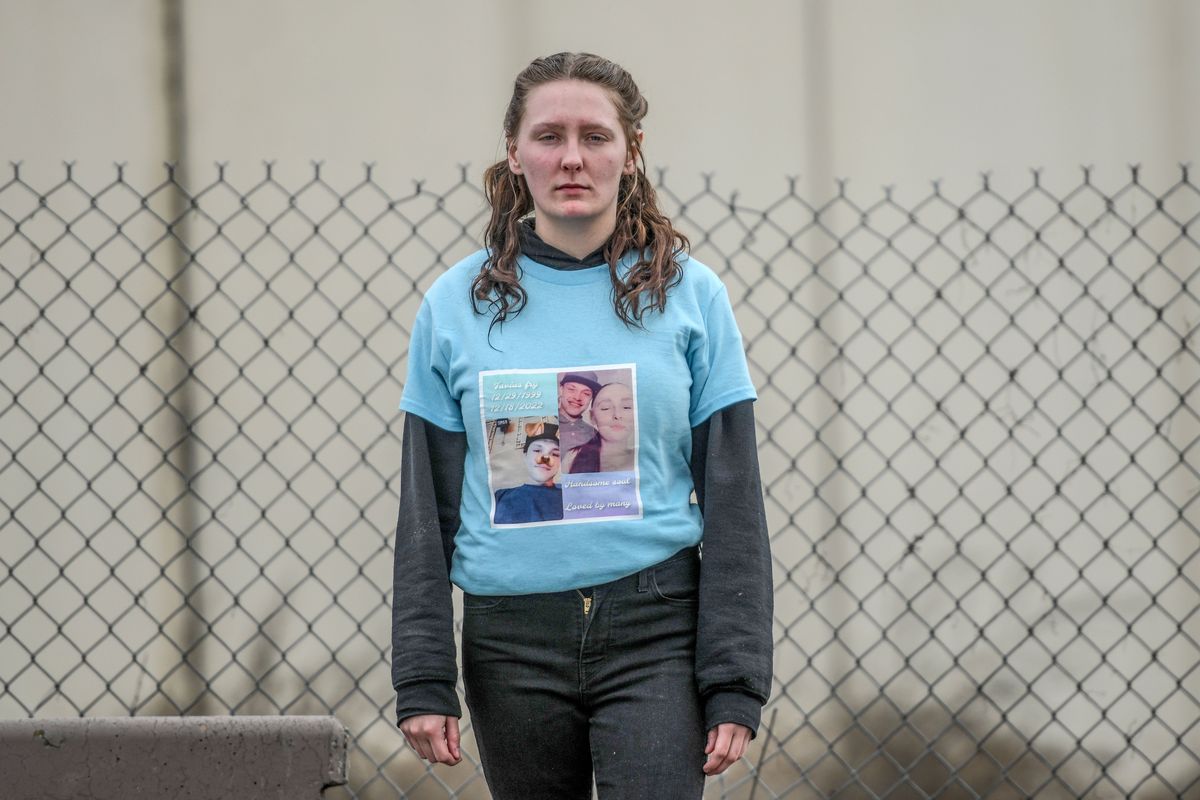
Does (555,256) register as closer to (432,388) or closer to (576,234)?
(576,234)

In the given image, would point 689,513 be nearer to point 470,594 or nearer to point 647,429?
point 647,429

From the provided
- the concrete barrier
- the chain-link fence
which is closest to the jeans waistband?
the concrete barrier

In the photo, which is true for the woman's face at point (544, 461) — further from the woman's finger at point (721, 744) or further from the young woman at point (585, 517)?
the woman's finger at point (721, 744)

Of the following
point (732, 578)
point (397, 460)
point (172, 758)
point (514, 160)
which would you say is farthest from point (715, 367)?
point (397, 460)

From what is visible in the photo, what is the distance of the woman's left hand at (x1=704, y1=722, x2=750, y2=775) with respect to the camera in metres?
1.30

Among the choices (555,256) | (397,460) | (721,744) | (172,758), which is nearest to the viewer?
(721,744)

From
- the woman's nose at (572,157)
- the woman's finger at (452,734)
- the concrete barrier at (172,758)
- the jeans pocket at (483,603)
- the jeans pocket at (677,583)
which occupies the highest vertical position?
the woman's nose at (572,157)

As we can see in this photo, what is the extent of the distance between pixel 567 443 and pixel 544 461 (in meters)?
0.03

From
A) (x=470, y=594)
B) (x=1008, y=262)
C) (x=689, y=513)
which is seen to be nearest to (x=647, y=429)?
(x=689, y=513)

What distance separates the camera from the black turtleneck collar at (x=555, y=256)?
55.3 inches

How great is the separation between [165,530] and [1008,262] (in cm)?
203

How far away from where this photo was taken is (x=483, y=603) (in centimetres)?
135

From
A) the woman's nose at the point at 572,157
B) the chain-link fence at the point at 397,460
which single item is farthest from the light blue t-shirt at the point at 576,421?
the chain-link fence at the point at 397,460

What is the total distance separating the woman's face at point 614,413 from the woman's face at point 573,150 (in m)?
0.21
